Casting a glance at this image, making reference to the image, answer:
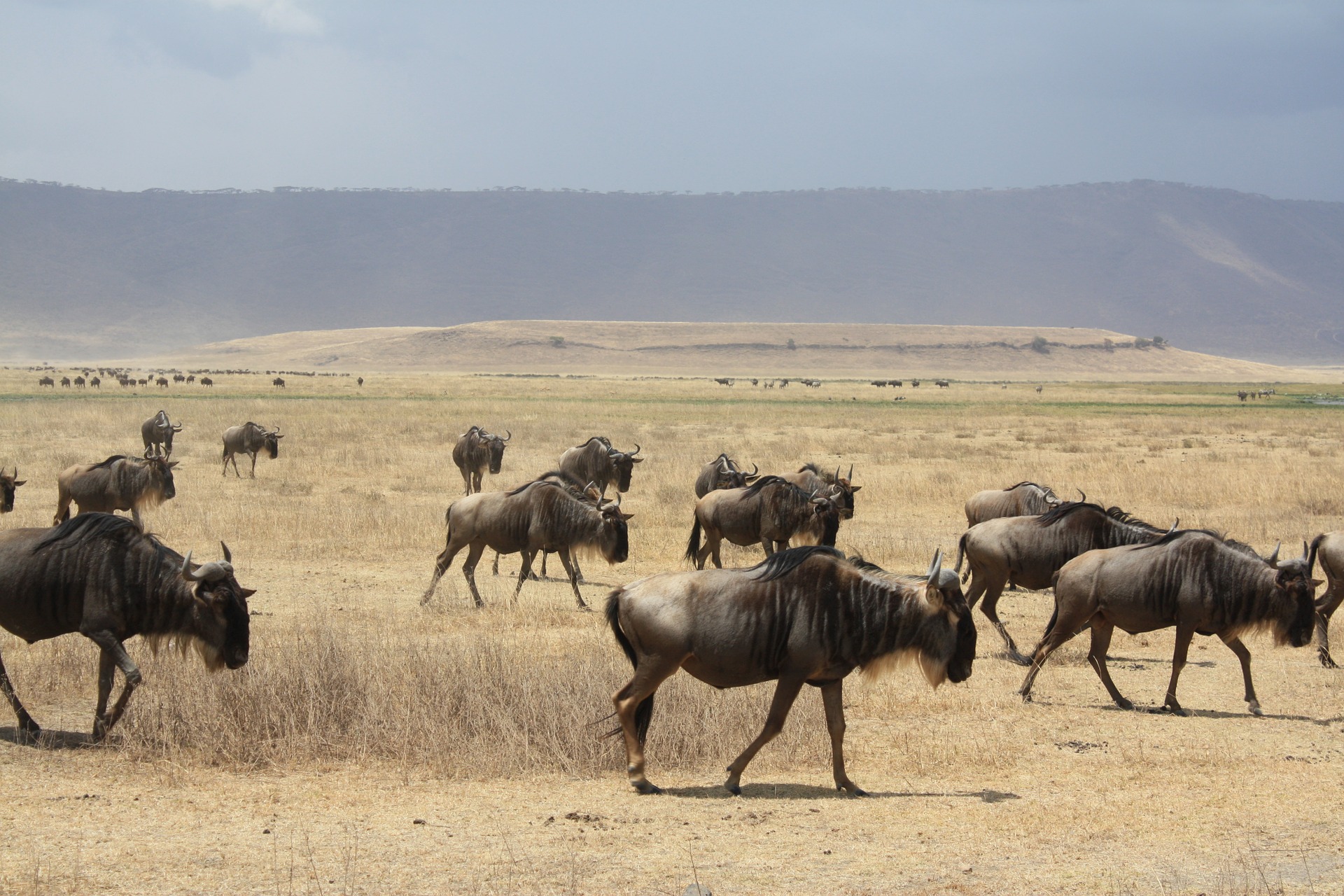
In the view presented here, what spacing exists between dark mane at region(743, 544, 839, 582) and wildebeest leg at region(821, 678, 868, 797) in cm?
66

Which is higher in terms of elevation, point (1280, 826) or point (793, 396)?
point (793, 396)

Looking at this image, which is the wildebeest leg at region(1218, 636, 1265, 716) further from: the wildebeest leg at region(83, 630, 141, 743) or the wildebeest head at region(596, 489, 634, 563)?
the wildebeest leg at region(83, 630, 141, 743)

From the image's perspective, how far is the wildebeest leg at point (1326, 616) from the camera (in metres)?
9.84

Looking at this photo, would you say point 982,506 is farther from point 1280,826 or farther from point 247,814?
point 247,814

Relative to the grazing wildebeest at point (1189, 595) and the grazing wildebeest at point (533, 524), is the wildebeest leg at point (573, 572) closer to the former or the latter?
the grazing wildebeest at point (533, 524)

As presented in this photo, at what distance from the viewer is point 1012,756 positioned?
24.5 feet

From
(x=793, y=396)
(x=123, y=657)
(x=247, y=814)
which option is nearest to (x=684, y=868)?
(x=247, y=814)

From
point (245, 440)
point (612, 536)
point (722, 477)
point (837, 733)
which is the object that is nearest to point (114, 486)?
point (612, 536)

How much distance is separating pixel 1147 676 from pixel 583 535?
5.39 metres

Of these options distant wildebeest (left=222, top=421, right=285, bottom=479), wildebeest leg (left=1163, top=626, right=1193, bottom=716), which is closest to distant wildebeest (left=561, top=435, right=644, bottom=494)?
distant wildebeest (left=222, top=421, right=285, bottom=479)

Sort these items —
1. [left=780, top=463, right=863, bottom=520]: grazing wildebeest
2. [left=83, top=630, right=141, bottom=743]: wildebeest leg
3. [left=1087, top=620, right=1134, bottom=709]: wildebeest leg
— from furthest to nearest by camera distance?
[left=780, top=463, right=863, bottom=520]: grazing wildebeest → [left=1087, top=620, right=1134, bottom=709]: wildebeest leg → [left=83, top=630, right=141, bottom=743]: wildebeest leg

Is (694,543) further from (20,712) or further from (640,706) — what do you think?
(20,712)

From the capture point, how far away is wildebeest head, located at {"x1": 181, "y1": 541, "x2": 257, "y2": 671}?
7066 mm

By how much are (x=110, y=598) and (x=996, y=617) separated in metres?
6.87
